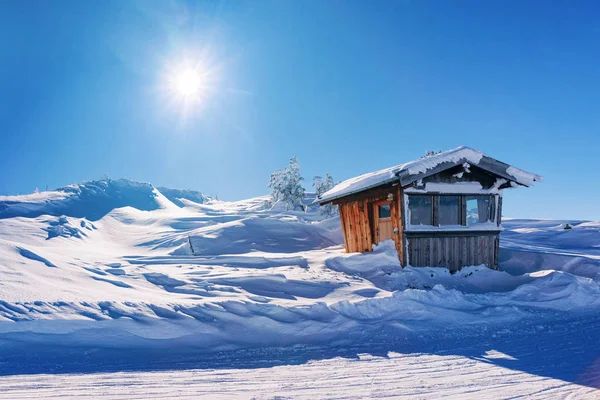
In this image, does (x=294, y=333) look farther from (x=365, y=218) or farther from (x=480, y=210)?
(x=480, y=210)

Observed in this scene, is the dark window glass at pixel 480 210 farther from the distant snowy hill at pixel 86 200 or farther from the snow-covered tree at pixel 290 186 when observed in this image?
the distant snowy hill at pixel 86 200

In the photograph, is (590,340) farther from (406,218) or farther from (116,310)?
(116,310)

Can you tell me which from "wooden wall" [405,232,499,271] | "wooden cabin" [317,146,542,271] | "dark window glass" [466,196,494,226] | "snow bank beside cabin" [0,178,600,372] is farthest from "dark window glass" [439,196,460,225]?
"snow bank beside cabin" [0,178,600,372]

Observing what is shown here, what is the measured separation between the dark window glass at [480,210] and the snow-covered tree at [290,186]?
106ft

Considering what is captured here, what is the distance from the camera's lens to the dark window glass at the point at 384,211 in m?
13.3

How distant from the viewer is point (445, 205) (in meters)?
12.3

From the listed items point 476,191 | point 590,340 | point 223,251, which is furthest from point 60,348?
point 223,251

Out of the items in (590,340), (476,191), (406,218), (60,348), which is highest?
(476,191)

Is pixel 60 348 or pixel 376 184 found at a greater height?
pixel 376 184

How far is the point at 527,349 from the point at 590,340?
1.32 metres

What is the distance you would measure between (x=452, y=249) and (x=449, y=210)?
1.29m

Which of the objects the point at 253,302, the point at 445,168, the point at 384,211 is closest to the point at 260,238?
the point at 384,211

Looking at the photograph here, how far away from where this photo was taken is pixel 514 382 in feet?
13.7

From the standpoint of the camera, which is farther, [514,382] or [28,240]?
[28,240]
